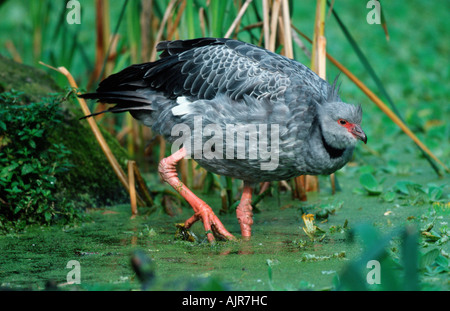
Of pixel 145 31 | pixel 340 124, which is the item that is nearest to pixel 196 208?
pixel 340 124

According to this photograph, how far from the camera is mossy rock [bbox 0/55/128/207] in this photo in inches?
187

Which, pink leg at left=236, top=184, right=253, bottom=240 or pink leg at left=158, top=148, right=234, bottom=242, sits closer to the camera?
pink leg at left=158, top=148, right=234, bottom=242

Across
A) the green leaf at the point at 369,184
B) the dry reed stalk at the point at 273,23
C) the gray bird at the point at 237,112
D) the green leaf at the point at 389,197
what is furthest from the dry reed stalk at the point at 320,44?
the green leaf at the point at 389,197

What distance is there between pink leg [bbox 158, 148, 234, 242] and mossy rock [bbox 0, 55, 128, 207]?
842 millimetres

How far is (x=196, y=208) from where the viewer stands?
4.09 m

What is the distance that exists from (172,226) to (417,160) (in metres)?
2.86

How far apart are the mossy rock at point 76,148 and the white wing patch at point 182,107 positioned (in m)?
1.00

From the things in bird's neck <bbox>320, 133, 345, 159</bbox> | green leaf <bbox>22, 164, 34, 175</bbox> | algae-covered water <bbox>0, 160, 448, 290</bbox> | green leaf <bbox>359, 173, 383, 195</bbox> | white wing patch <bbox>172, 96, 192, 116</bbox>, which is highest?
white wing patch <bbox>172, 96, 192, 116</bbox>

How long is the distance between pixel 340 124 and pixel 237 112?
65 centimetres

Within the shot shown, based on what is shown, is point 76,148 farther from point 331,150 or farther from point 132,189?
point 331,150

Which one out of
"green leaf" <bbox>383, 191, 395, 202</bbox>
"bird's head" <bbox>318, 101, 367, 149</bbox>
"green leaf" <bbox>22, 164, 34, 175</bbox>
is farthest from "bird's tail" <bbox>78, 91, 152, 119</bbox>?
"green leaf" <bbox>383, 191, 395, 202</bbox>

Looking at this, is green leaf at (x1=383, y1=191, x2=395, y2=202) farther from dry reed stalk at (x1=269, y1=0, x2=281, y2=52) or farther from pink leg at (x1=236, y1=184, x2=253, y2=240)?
dry reed stalk at (x1=269, y1=0, x2=281, y2=52)

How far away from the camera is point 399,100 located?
25.7 feet

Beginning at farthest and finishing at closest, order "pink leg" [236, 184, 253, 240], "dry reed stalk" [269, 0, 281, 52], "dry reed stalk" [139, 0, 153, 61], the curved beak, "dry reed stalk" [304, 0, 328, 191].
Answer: "dry reed stalk" [139, 0, 153, 61], "dry reed stalk" [269, 0, 281, 52], "dry reed stalk" [304, 0, 328, 191], "pink leg" [236, 184, 253, 240], the curved beak
